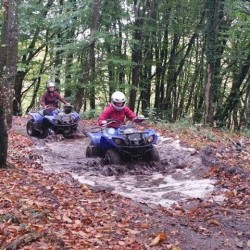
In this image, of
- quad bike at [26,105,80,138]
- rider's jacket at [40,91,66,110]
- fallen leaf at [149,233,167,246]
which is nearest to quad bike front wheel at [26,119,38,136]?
quad bike at [26,105,80,138]

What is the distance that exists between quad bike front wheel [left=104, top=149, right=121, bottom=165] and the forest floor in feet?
0.74

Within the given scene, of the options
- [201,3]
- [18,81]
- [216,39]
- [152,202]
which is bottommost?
[152,202]

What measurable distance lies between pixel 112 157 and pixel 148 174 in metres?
0.96

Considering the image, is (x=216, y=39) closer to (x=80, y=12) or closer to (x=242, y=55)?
(x=242, y=55)

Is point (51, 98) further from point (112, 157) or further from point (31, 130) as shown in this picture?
point (112, 157)

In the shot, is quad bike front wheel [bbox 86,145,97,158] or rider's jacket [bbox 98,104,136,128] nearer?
quad bike front wheel [bbox 86,145,97,158]

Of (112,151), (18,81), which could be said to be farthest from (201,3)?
(112,151)

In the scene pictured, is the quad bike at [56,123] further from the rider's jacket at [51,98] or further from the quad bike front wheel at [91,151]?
the quad bike front wheel at [91,151]

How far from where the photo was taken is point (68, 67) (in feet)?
68.8

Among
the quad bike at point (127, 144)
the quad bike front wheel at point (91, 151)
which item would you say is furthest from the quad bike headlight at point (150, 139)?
the quad bike front wheel at point (91, 151)

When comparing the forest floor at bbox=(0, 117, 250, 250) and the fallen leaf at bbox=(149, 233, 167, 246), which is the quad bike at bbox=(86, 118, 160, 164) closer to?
the forest floor at bbox=(0, 117, 250, 250)

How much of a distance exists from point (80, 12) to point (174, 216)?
13.8 meters

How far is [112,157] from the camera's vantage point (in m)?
9.53

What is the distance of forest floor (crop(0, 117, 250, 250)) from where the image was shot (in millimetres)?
4613
